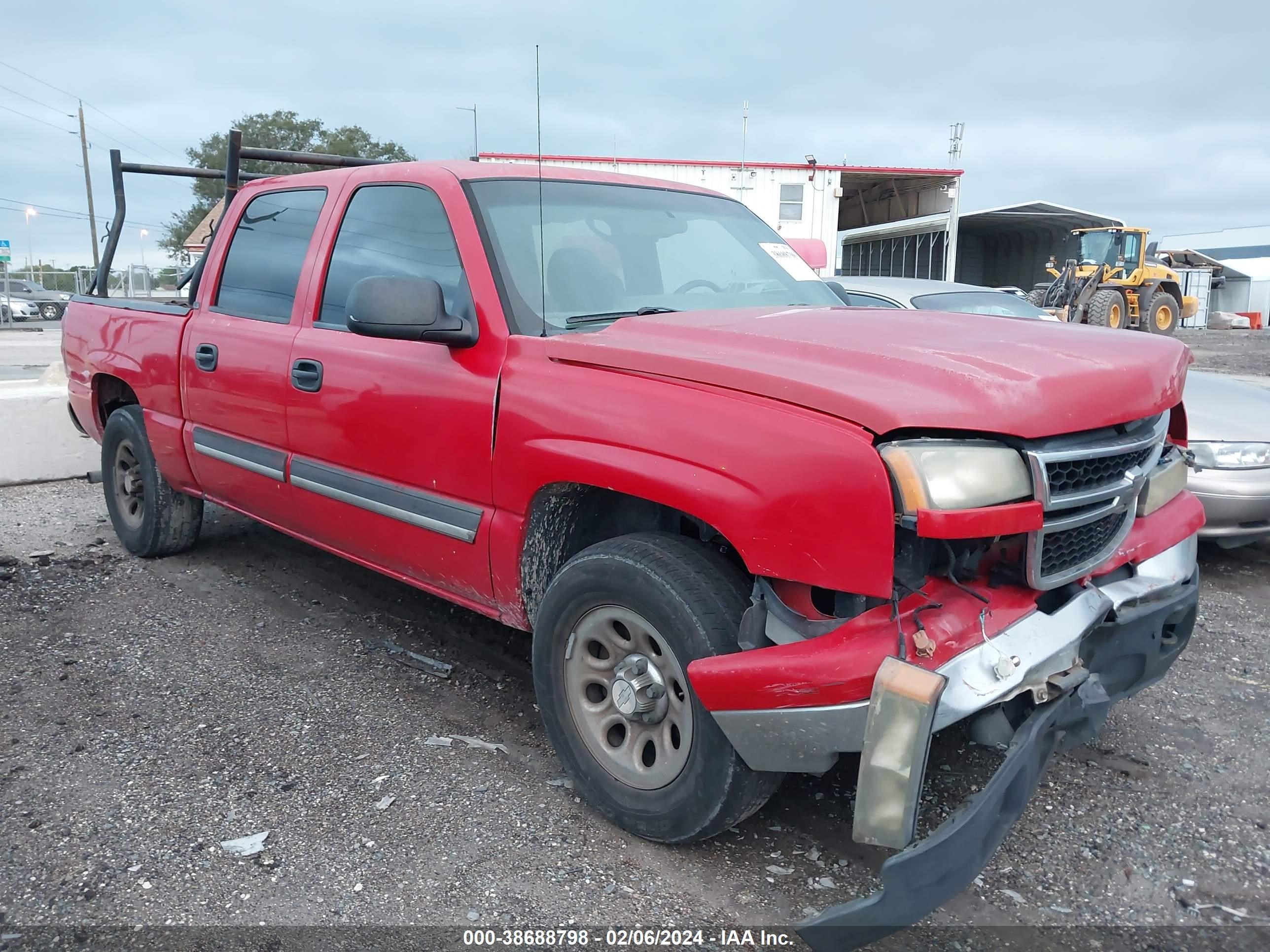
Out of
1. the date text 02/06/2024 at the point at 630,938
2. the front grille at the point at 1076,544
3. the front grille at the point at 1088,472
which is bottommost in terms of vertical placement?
the date text 02/06/2024 at the point at 630,938

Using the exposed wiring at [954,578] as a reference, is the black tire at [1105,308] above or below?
above

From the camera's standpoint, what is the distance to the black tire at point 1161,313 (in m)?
21.9

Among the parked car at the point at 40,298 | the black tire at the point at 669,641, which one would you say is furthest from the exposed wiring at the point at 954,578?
the parked car at the point at 40,298

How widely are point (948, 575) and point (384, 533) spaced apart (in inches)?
76.3

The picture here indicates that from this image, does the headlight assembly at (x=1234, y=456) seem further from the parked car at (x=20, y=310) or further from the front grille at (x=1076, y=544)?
the parked car at (x=20, y=310)

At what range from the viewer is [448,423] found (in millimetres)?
2984

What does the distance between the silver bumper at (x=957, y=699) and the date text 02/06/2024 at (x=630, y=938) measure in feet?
1.34

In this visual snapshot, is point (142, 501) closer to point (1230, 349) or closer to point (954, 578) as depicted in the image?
point (954, 578)

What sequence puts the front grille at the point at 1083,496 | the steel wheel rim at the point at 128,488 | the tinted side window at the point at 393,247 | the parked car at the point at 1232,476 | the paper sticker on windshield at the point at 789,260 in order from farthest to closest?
the steel wheel rim at the point at 128,488 → the parked car at the point at 1232,476 → the paper sticker on windshield at the point at 789,260 → the tinted side window at the point at 393,247 → the front grille at the point at 1083,496

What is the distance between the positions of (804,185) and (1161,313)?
9.13 metres

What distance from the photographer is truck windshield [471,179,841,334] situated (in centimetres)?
304

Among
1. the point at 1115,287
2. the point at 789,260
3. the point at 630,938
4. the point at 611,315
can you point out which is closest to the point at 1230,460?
the point at 789,260

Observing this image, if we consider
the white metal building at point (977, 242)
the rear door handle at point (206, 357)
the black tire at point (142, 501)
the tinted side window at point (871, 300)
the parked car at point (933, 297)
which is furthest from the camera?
the white metal building at point (977, 242)

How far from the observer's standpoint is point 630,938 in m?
2.27
